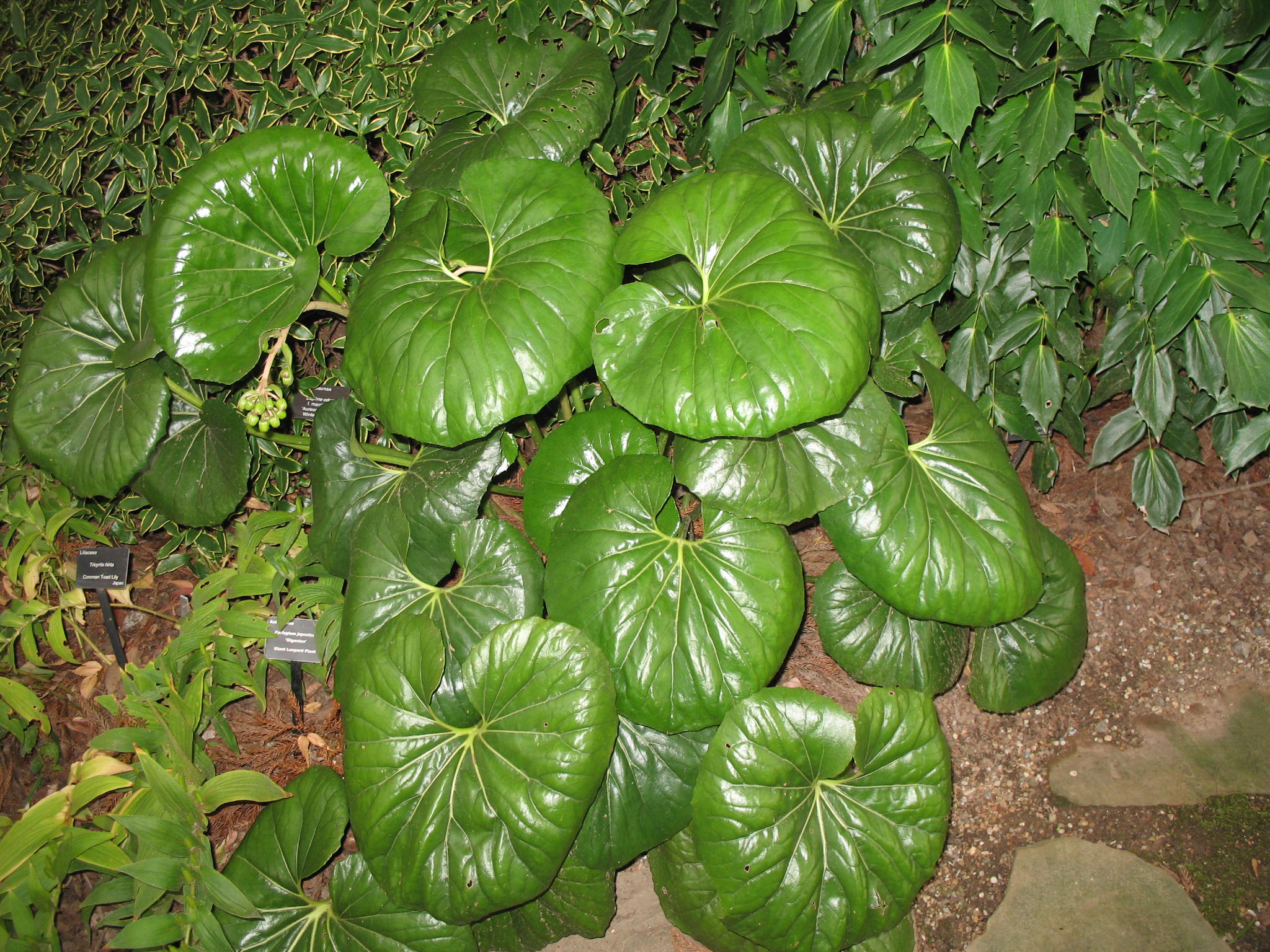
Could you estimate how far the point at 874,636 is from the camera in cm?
174

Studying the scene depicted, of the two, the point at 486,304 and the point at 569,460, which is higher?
the point at 486,304

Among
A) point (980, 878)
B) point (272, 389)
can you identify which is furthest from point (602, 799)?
point (272, 389)

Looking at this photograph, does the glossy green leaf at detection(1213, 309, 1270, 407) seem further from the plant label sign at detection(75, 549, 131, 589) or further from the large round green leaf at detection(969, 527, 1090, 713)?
the plant label sign at detection(75, 549, 131, 589)

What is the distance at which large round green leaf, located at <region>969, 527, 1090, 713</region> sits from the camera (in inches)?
69.5

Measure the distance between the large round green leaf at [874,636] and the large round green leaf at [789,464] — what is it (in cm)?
33

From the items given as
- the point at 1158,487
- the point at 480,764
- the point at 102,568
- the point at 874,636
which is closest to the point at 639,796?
the point at 480,764

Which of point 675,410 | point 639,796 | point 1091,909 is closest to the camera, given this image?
point 675,410

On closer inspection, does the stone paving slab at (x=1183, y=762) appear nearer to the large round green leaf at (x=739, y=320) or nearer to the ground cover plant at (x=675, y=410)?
the ground cover plant at (x=675, y=410)

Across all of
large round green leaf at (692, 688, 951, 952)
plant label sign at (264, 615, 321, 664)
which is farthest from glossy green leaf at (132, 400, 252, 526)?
large round green leaf at (692, 688, 951, 952)

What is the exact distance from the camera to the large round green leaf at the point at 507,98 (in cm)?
178

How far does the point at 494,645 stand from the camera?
1.45 meters

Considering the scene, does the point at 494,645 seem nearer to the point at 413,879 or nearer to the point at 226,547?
the point at 413,879

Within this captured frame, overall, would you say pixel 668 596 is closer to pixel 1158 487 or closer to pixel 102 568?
pixel 1158 487

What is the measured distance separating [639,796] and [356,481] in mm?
1003
